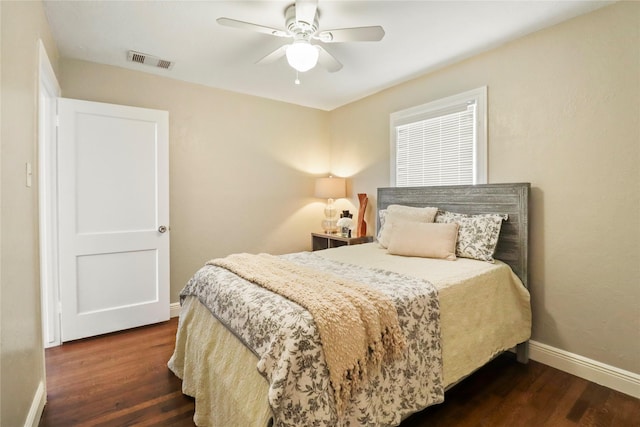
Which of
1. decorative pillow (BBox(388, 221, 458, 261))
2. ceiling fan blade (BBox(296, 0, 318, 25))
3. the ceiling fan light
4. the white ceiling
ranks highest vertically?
the white ceiling

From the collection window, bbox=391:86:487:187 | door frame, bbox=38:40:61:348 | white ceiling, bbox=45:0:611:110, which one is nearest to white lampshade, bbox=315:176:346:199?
window, bbox=391:86:487:187

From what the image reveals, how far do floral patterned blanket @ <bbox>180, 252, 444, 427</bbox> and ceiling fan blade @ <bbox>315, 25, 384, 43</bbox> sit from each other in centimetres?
148

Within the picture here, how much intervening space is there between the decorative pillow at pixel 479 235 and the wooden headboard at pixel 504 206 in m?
0.09

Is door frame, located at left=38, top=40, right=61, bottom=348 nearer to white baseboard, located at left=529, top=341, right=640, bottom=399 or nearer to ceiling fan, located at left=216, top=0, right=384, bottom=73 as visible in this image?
ceiling fan, located at left=216, top=0, right=384, bottom=73

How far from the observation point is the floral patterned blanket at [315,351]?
3.73ft

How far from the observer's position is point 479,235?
240cm

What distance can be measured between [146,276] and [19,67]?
6.64ft

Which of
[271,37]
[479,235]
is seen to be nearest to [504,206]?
[479,235]

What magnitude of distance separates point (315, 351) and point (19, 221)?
1557 mm

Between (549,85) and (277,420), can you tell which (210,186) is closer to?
(277,420)

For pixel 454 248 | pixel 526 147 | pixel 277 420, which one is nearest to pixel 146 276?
pixel 277 420

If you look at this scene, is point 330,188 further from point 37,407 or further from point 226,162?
point 37,407

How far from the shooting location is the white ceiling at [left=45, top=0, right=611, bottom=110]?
6.73 ft

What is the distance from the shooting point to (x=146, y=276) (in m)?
3.04
